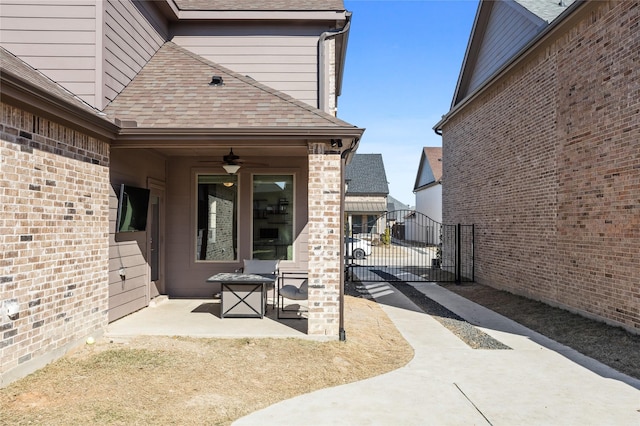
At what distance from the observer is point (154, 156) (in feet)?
27.7

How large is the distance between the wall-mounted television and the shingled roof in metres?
1.26

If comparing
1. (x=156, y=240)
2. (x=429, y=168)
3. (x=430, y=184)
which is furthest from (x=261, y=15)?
(x=429, y=168)

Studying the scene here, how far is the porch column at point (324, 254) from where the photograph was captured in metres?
6.38

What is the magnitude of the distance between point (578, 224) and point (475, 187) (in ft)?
18.2

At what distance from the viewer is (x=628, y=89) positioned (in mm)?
7055

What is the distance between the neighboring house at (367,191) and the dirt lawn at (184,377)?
98.2 ft

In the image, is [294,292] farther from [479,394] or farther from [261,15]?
[261,15]

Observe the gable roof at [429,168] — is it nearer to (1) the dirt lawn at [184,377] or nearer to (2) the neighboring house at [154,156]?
(2) the neighboring house at [154,156]

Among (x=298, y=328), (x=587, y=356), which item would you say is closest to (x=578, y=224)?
(x=587, y=356)

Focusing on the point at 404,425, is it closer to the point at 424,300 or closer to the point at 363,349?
the point at 363,349

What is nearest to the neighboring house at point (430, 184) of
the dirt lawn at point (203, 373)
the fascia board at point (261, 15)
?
the fascia board at point (261, 15)

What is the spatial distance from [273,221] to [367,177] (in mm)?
30650

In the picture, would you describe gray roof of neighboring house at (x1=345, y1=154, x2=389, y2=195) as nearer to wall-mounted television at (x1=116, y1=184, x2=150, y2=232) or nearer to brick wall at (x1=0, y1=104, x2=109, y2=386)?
wall-mounted television at (x1=116, y1=184, x2=150, y2=232)

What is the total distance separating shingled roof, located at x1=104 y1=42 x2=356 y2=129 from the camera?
653cm
